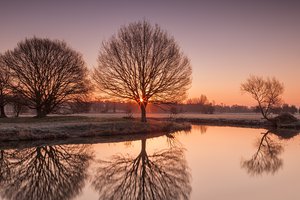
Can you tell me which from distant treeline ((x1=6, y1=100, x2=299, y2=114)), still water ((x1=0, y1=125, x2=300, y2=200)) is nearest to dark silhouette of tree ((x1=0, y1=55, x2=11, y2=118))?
distant treeline ((x1=6, y1=100, x2=299, y2=114))

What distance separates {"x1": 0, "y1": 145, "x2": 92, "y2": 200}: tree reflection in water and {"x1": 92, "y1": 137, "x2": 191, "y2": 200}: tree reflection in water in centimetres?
104

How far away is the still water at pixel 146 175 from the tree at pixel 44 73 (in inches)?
1026

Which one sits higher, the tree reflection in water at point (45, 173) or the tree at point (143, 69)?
the tree at point (143, 69)

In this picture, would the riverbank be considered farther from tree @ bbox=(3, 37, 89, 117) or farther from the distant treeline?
tree @ bbox=(3, 37, 89, 117)

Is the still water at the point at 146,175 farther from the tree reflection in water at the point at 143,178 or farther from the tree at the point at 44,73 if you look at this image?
the tree at the point at 44,73

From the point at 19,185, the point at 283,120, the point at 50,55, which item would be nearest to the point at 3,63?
the point at 50,55

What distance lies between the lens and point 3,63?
152 ft

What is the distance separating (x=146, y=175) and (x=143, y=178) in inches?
25.4

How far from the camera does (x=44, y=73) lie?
45.4 meters

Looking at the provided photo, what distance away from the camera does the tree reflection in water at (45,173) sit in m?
10.4

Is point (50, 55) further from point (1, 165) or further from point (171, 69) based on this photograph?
point (1, 165)

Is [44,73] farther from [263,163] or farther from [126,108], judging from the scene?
[126,108]

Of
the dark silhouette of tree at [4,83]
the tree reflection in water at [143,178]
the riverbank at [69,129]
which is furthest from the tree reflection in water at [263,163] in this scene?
the dark silhouette of tree at [4,83]

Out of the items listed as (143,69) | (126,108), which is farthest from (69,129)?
(126,108)
